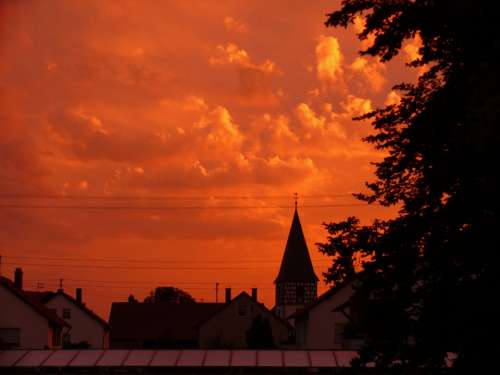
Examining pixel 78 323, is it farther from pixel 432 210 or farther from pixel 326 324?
pixel 432 210

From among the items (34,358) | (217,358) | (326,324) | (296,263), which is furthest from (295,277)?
(34,358)

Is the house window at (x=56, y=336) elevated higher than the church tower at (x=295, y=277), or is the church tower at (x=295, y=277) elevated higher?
the church tower at (x=295, y=277)

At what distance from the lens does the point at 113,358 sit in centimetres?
3653

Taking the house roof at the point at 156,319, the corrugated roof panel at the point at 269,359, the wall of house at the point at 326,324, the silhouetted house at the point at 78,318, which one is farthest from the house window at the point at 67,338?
the corrugated roof panel at the point at 269,359

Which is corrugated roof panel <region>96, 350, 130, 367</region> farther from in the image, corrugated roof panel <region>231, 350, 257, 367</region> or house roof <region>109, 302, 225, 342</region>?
house roof <region>109, 302, 225, 342</region>

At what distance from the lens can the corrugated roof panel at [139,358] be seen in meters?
36.0

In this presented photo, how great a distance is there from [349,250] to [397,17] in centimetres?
528

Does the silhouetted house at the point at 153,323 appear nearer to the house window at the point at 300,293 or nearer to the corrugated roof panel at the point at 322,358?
the house window at the point at 300,293

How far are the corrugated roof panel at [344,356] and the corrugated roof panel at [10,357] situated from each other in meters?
14.0

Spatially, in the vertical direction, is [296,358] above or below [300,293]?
below

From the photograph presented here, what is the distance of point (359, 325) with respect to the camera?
18734 mm

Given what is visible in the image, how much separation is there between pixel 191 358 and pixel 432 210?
2121 centimetres

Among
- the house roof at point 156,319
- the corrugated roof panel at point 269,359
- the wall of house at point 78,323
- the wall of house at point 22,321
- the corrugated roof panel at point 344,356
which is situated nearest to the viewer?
the corrugated roof panel at point 269,359

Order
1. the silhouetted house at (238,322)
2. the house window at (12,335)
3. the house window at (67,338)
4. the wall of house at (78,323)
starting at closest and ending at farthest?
the house window at (12,335) → the house window at (67,338) → the wall of house at (78,323) → the silhouetted house at (238,322)
